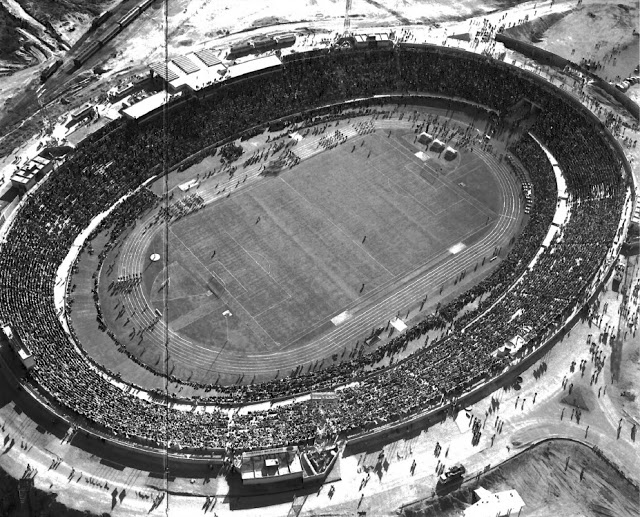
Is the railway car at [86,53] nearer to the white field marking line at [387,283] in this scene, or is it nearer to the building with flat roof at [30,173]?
the building with flat roof at [30,173]

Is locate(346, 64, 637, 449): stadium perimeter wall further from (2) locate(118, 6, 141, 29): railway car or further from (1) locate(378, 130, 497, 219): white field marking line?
(2) locate(118, 6, 141, 29): railway car

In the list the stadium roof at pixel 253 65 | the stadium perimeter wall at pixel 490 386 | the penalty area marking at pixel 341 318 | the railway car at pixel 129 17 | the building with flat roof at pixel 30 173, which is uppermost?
the railway car at pixel 129 17

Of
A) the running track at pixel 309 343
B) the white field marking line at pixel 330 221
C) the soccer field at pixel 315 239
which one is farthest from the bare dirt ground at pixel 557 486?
the white field marking line at pixel 330 221

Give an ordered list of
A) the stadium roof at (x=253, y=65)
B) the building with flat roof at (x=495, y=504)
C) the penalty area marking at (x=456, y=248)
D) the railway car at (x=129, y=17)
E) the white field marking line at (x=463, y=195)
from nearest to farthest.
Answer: the building with flat roof at (x=495, y=504) → the penalty area marking at (x=456, y=248) → the white field marking line at (x=463, y=195) → the stadium roof at (x=253, y=65) → the railway car at (x=129, y=17)

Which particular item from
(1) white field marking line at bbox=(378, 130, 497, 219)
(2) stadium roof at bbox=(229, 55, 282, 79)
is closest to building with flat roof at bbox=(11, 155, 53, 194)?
(2) stadium roof at bbox=(229, 55, 282, 79)

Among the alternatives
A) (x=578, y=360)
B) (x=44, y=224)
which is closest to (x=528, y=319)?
(x=578, y=360)

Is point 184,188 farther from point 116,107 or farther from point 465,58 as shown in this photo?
point 465,58
